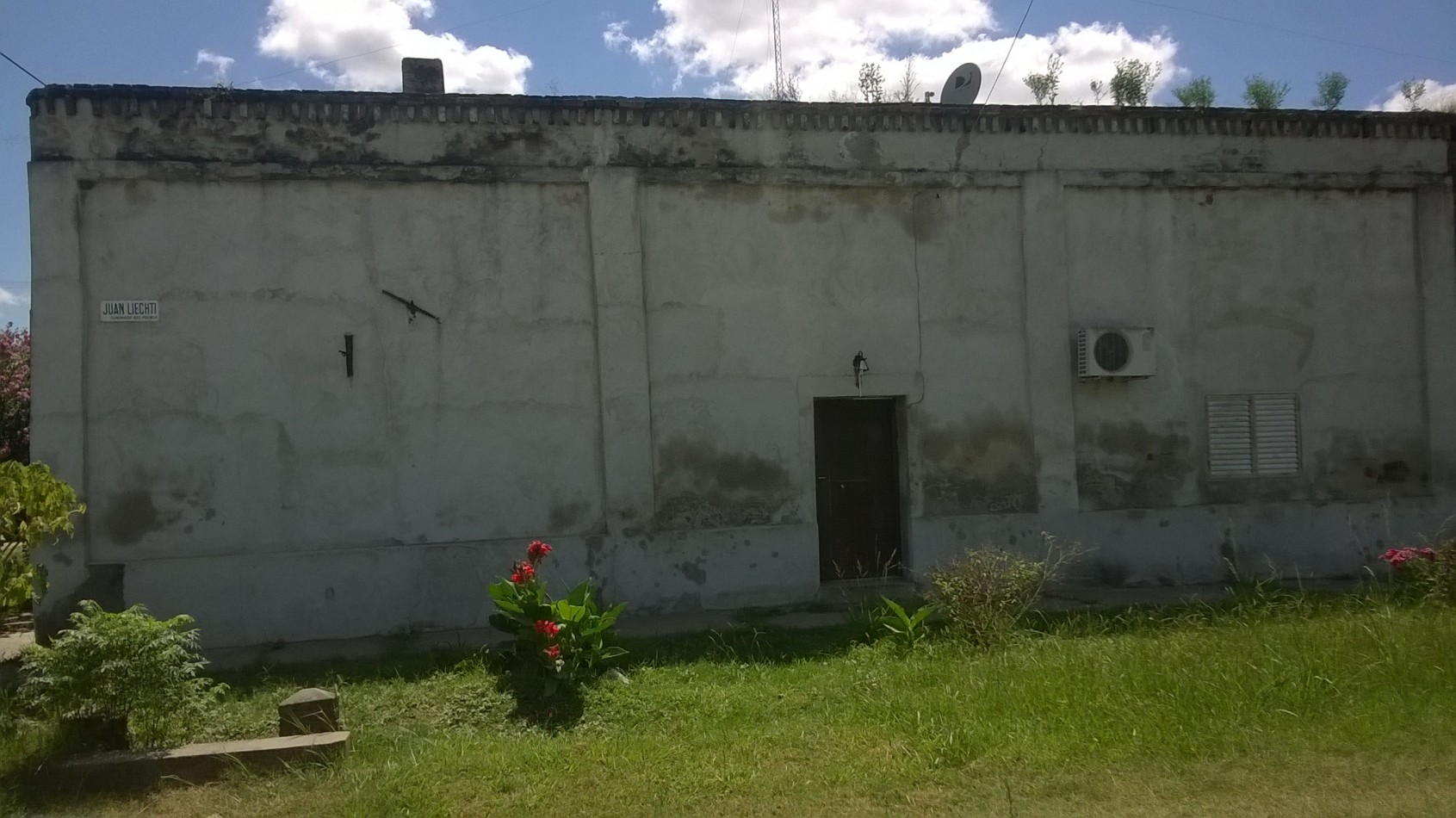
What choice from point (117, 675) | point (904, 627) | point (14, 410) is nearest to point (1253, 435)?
point (904, 627)

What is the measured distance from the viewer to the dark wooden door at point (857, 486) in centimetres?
1048

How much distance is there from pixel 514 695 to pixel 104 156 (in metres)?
5.94

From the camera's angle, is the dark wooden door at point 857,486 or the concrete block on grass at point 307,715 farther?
the dark wooden door at point 857,486

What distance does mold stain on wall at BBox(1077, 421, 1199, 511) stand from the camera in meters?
10.6

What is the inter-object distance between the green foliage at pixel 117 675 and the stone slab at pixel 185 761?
0.22 m

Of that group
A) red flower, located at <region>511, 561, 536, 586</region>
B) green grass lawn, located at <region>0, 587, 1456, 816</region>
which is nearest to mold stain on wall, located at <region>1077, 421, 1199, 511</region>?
green grass lawn, located at <region>0, 587, 1456, 816</region>

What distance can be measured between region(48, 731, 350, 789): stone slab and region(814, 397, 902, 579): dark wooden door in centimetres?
575

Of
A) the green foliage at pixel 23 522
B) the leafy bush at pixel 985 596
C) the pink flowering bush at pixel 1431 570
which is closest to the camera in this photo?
the green foliage at pixel 23 522

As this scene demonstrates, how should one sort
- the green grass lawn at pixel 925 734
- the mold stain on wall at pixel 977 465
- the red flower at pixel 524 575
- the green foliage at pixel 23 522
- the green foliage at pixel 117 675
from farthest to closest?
1. the mold stain on wall at pixel 977 465
2. the red flower at pixel 524 575
3. the green foliage at pixel 23 522
4. the green foliage at pixel 117 675
5. the green grass lawn at pixel 925 734

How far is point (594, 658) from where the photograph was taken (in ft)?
23.2

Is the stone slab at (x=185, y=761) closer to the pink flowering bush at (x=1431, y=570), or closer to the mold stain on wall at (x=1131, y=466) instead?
the mold stain on wall at (x=1131, y=466)

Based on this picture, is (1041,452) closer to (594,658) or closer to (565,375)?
(565,375)

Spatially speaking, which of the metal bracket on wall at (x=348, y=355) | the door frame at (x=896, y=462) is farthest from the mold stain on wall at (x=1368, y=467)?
the metal bracket on wall at (x=348, y=355)

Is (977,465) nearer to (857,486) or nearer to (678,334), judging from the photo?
(857,486)
